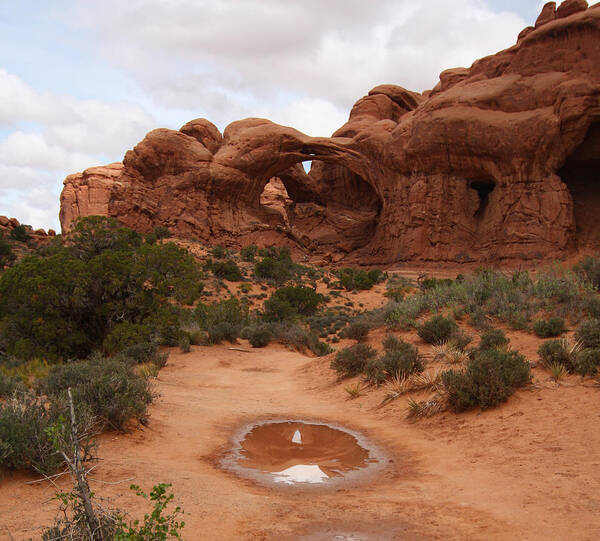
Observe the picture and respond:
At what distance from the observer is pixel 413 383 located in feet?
29.6

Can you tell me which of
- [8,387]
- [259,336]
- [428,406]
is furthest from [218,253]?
[428,406]

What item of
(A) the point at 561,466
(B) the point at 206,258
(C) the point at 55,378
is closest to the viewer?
(A) the point at 561,466

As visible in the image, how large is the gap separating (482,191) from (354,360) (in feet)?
97.1

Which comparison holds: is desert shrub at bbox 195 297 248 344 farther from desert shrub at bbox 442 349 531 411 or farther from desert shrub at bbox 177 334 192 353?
desert shrub at bbox 442 349 531 411

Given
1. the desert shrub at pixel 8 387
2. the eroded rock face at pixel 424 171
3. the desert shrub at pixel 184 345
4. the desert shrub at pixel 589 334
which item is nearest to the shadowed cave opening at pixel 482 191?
the eroded rock face at pixel 424 171

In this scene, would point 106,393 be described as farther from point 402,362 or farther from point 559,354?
point 559,354

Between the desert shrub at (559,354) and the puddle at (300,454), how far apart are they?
10.7 feet

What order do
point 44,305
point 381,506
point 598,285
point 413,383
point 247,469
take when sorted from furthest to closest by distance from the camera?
point 44,305
point 598,285
point 413,383
point 247,469
point 381,506

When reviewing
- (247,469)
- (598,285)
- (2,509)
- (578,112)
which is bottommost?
(247,469)

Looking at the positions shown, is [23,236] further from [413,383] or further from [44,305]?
[413,383]

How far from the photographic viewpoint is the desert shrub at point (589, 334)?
7852 millimetres

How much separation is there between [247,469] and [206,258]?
91.2 feet

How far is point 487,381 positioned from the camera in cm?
743

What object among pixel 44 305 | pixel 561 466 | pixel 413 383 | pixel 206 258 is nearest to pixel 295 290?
pixel 206 258
